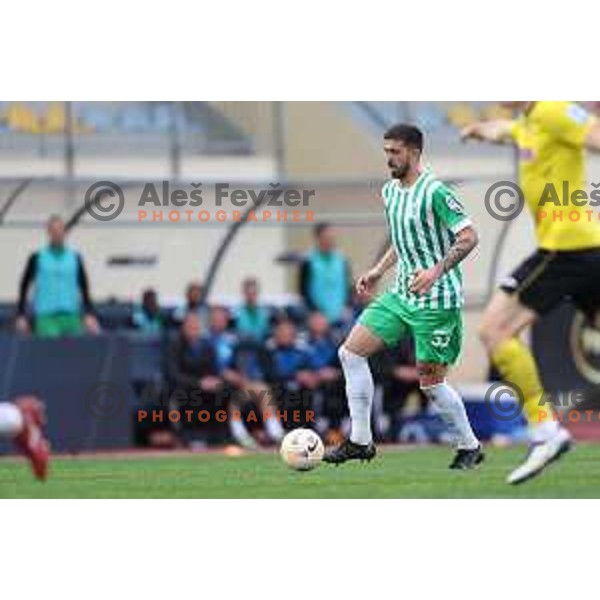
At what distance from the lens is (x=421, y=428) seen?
19172mm

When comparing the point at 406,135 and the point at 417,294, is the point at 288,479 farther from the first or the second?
the point at 406,135

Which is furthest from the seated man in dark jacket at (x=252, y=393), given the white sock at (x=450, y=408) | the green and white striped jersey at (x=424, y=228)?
the green and white striped jersey at (x=424, y=228)

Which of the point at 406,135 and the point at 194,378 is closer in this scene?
the point at 406,135

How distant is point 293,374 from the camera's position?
18422 millimetres

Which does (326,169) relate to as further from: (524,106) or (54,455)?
(524,106)

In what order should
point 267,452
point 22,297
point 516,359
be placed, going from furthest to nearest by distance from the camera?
point 22,297, point 267,452, point 516,359

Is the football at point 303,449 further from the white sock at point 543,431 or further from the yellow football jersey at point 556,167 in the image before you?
the yellow football jersey at point 556,167

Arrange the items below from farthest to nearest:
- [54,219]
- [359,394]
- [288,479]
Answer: [54,219] → [288,479] → [359,394]

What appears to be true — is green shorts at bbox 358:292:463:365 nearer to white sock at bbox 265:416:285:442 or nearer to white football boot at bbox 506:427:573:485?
white football boot at bbox 506:427:573:485

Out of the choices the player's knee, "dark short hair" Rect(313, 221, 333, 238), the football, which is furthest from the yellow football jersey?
"dark short hair" Rect(313, 221, 333, 238)

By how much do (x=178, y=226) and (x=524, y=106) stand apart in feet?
22.1

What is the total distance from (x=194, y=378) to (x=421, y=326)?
4537 millimetres

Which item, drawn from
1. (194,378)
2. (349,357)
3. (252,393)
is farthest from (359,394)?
(252,393)

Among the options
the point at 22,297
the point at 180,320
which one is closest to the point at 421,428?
the point at 180,320
